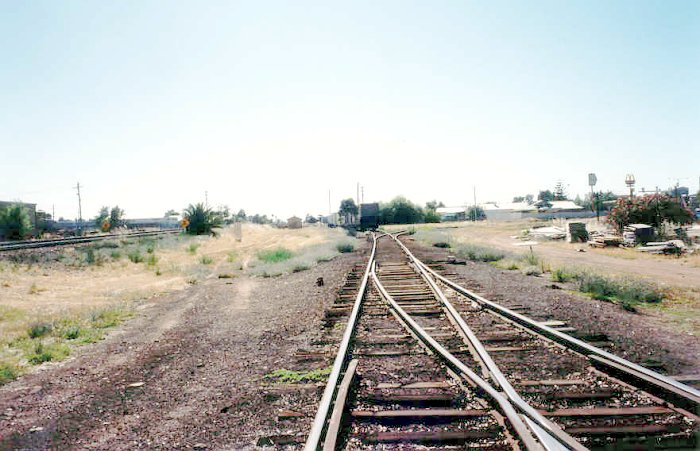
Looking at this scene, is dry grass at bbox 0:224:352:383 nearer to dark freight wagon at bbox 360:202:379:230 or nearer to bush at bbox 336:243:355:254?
bush at bbox 336:243:355:254

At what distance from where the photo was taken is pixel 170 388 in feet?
16.4

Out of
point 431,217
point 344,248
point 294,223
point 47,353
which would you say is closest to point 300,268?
point 344,248

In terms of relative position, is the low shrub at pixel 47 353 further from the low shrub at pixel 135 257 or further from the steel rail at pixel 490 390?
the low shrub at pixel 135 257

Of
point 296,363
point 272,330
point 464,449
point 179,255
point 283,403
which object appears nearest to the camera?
point 464,449

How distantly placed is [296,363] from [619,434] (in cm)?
336

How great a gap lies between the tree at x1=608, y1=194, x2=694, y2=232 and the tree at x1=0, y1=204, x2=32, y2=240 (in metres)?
51.0

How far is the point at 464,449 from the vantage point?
319 cm

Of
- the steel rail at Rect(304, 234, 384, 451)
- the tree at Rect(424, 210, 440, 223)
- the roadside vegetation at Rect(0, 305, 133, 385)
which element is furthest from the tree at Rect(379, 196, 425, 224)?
the steel rail at Rect(304, 234, 384, 451)

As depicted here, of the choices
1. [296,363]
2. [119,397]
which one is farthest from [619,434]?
[119,397]

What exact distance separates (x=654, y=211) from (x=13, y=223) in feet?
173

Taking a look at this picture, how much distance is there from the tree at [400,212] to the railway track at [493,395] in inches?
3327

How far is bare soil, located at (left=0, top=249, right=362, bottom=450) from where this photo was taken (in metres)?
3.82

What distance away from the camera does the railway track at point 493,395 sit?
130 inches

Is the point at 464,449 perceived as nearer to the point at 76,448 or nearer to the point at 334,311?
the point at 76,448
